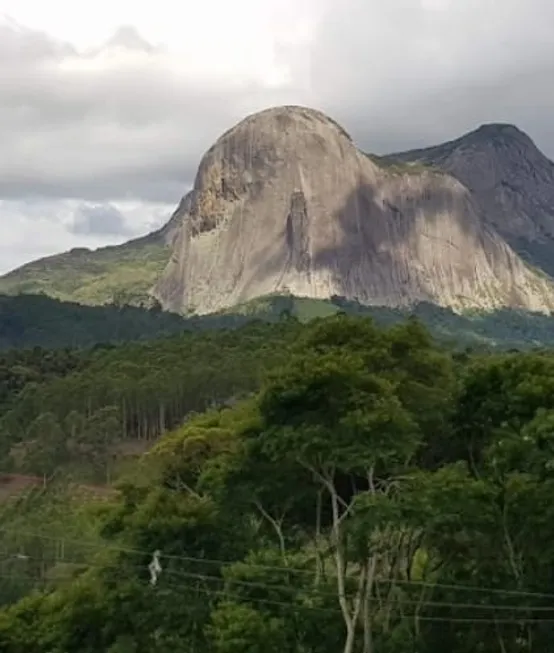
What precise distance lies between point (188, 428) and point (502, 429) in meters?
18.0

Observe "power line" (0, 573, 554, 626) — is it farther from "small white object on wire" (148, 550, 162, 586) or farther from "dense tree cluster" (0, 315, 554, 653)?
"small white object on wire" (148, 550, 162, 586)

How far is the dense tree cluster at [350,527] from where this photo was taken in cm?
2262

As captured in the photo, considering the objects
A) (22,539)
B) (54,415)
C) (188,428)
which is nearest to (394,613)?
(188,428)

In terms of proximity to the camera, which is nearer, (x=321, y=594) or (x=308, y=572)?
(x=321, y=594)

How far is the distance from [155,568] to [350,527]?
444cm

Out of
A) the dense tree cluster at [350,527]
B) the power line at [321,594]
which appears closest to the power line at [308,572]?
the dense tree cluster at [350,527]

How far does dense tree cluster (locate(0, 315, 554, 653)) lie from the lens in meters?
22.6

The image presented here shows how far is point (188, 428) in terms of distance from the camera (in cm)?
4119

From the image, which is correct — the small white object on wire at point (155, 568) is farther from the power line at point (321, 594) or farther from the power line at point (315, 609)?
the power line at point (321, 594)

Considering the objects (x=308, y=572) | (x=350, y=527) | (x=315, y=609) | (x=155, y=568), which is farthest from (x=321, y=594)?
(x=155, y=568)

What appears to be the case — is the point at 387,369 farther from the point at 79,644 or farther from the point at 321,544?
the point at 79,644

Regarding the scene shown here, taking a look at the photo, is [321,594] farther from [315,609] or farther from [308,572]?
Result: [308,572]

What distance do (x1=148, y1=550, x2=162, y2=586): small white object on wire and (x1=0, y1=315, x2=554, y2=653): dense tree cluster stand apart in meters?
0.06

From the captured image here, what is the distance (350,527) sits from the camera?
2339 centimetres
